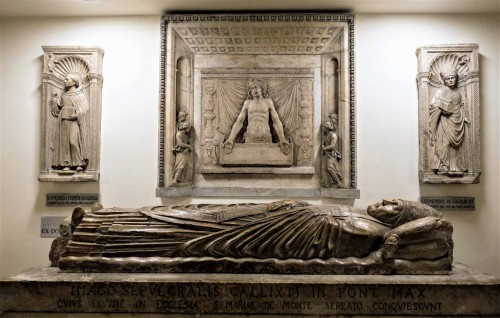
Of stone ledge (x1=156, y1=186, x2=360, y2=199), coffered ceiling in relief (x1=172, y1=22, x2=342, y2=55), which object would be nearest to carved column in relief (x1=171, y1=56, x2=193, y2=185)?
stone ledge (x1=156, y1=186, x2=360, y2=199)

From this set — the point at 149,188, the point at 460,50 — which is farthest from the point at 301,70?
the point at 149,188

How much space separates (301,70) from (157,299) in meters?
3.08

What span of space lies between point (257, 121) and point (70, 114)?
2.12 meters

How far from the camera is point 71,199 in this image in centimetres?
453

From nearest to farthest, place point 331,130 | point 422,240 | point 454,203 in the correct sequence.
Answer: point 422,240 < point 454,203 < point 331,130

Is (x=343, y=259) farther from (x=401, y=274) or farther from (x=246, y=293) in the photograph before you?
(x=246, y=293)

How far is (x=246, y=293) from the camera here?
279 cm

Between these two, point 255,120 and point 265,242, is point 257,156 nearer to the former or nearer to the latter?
point 255,120

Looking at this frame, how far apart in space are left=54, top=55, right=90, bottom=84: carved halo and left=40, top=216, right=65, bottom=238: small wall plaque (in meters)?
1.61

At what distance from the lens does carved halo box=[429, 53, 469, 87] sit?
14.4 ft

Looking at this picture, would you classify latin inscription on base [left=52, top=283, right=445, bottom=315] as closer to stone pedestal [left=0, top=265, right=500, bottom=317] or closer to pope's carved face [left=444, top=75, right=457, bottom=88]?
stone pedestal [left=0, top=265, right=500, bottom=317]

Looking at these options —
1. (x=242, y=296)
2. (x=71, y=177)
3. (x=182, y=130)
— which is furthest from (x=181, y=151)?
(x=242, y=296)

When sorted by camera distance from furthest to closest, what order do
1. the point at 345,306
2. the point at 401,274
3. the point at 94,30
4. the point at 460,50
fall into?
the point at 94,30 → the point at 460,50 → the point at 401,274 → the point at 345,306

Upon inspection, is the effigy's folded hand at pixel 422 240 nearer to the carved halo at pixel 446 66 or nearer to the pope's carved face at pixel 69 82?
the carved halo at pixel 446 66
